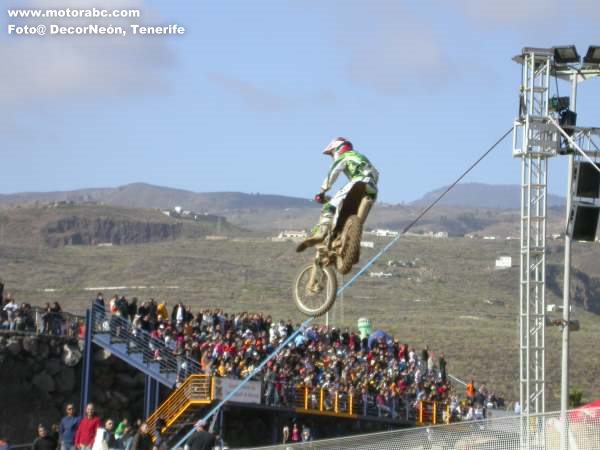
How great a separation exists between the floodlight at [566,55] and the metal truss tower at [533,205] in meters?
0.35

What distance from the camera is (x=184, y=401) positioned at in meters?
27.5

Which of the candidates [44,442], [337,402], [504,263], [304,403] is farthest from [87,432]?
[504,263]

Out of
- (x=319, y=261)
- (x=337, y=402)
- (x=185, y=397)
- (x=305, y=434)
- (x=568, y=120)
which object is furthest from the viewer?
(x=337, y=402)

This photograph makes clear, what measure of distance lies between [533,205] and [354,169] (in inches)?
317

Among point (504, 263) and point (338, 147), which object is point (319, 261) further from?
point (504, 263)

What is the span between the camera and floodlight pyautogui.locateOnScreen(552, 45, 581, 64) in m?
23.8

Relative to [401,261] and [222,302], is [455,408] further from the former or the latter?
[401,261]

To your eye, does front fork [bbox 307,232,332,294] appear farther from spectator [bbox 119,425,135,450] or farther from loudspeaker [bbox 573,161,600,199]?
loudspeaker [bbox 573,161,600,199]

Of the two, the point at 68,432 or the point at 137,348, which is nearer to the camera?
the point at 68,432

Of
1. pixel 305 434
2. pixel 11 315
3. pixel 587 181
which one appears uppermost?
pixel 587 181

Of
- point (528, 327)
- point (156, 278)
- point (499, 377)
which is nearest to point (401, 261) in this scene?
point (156, 278)

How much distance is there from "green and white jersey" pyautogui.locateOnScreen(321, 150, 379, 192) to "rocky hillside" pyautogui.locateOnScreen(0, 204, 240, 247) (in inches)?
3582

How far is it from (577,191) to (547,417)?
575 cm

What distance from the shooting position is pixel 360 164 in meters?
17.8
